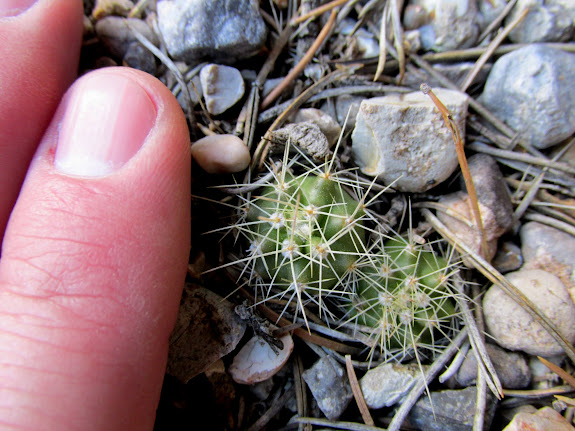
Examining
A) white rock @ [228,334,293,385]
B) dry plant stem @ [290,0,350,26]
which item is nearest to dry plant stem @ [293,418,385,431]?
white rock @ [228,334,293,385]

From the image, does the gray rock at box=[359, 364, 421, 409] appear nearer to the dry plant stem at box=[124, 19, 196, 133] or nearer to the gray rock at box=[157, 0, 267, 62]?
the dry plant stem at box=[124, 19, 196, 133]

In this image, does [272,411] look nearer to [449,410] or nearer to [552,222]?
[449,410]

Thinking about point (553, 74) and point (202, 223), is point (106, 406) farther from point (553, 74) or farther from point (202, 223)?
point (553, 74)

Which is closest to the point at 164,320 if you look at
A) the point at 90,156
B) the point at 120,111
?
the point at 90,156

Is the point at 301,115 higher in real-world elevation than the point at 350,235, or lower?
higher

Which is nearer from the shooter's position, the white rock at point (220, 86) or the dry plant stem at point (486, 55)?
the white rock at point (220, 86)

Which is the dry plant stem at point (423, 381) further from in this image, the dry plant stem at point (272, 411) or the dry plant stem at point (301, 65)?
the dry plant stem at point (301, 65)

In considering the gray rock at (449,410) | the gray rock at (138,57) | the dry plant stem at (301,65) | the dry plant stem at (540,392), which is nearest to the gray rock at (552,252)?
the dry plant stem at (540,392)
